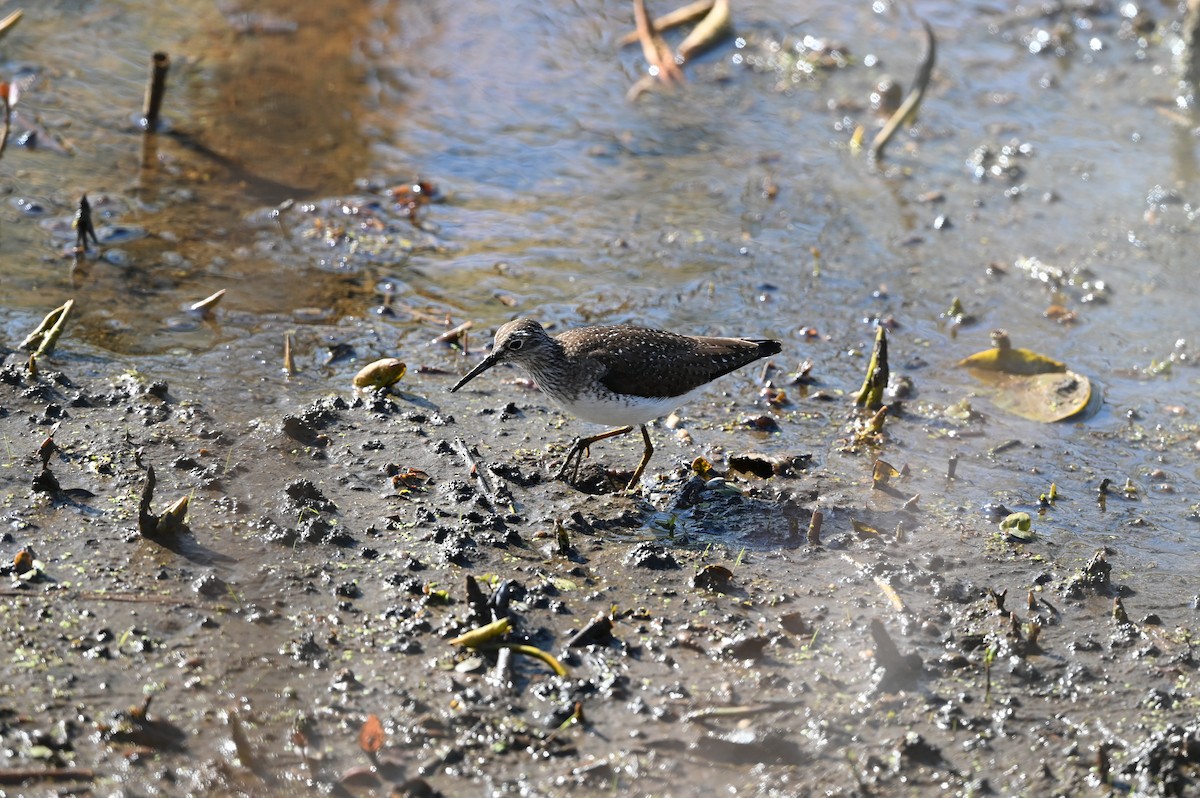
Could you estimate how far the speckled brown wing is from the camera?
713cm

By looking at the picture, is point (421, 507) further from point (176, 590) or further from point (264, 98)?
point (264, 98)

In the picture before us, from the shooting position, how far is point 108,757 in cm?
493

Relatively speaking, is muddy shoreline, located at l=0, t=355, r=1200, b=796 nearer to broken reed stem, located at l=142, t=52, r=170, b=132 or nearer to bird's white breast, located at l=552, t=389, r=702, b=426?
bird's white breast, located at l=552, t=389, r=702, b=426

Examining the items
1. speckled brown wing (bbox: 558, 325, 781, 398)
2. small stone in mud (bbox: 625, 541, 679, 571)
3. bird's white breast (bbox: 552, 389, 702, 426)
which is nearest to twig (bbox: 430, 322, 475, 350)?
speckled brown wing (bbox: 558, 325, 781, 398)

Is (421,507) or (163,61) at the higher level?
(163,61)

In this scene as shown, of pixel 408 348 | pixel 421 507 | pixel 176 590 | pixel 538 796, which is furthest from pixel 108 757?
pixel 408 348

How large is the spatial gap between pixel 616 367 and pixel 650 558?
1257mm

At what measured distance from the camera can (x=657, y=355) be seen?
24.0ft

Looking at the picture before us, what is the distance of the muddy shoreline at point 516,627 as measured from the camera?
516 cm

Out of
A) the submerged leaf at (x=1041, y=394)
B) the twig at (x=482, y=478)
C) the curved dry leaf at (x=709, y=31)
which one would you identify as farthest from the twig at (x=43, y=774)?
the curved dry leaf at (x=709, y=31)

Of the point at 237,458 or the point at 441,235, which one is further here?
the point at 441,235

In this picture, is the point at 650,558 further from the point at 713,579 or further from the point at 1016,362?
the point at 1016,362

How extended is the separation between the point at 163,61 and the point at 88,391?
399 centimetres

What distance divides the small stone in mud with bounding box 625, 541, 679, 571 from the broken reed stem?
6.48 meters
